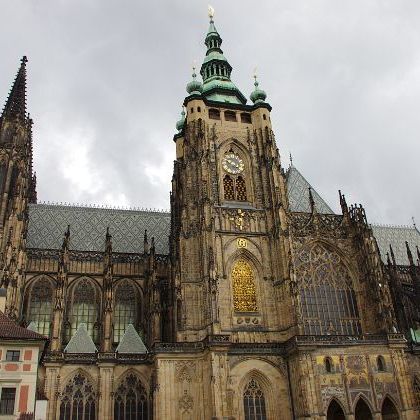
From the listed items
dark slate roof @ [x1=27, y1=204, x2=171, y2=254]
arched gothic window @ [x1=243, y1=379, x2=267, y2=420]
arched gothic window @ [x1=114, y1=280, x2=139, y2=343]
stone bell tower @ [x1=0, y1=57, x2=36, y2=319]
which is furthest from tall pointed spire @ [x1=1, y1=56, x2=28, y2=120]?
arched gothic window @ [x1=243, y1=379, x2=267, y2=420]

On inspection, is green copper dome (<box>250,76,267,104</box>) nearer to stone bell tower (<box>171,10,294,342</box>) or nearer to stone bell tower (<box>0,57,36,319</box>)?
stone bell tower (<box>171,10,294,342</box>)

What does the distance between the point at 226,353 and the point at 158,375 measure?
472cm

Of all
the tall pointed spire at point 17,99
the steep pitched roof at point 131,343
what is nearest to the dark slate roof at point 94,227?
the tall pointed spire at point 17,99

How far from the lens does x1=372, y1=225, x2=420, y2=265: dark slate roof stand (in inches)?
2173

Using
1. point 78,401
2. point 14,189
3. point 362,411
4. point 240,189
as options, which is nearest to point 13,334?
point 78,401

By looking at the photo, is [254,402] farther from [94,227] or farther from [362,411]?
[94,227]

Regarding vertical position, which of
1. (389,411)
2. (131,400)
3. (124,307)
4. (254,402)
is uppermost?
(124,307)

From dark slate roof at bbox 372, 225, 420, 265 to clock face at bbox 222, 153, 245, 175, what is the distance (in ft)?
67.6

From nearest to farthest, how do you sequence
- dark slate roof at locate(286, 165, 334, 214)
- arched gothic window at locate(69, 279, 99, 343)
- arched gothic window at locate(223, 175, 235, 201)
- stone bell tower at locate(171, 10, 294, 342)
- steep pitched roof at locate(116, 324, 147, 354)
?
stone bell tower at locate(171, 10, 294, 342), steep pitched roof at locate(116, 324, 147, 354), arched gothic window at locate(223, 175, 235, 201), arched gothic window at locate(69, 279, 99, 343), dark slate roof at locate(286, 165, 334, 214)

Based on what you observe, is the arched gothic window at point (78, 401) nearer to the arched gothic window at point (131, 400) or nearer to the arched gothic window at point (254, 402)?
the arched gothic window at point (131, 400)

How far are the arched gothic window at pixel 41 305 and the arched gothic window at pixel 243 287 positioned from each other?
52.1 ft

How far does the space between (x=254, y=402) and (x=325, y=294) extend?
1018 cm

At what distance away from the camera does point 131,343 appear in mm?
40031

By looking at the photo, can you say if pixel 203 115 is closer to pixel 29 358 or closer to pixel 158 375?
pixel 158 375
